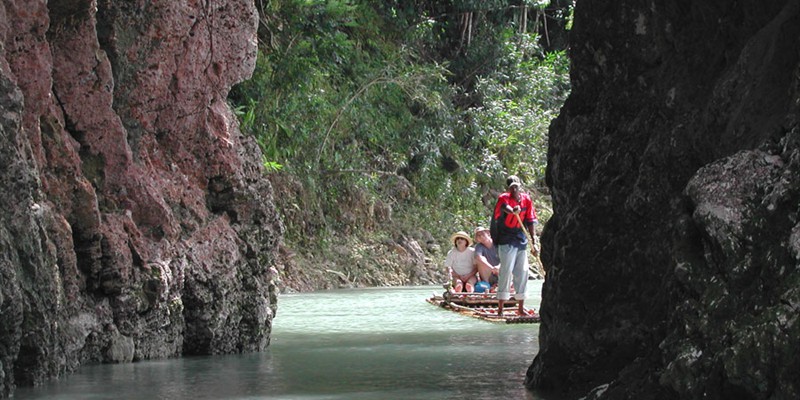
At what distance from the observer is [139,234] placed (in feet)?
35.3

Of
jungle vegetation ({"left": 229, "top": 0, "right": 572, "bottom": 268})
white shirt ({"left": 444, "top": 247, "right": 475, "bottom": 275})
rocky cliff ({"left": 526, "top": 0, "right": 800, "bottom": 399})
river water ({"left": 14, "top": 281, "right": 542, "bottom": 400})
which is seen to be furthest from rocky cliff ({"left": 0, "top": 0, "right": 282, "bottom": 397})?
jungle vegetation ({"left": 229, "top": 0, "right": 572, "bottom": 268})

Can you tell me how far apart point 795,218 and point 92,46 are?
6695 millimetres

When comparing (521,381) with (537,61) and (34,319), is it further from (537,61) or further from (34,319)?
(537,61)

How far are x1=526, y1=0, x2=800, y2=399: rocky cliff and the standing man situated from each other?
527 centimetres

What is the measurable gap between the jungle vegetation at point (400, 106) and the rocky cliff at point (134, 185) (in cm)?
1273

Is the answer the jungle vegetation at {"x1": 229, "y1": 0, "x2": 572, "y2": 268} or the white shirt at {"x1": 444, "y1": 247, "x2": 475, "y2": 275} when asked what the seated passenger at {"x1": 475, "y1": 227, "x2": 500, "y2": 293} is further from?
the jungle vegetation at {"x1": 229, "y1": 0, "x2": 572, "y2": 268}

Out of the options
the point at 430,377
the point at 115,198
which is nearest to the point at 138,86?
the point at 115,198

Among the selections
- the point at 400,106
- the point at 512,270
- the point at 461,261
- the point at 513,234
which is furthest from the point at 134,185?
the point at 400,106

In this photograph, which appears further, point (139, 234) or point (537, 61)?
point (537, 61)

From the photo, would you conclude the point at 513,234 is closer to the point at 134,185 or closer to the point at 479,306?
the point at 479,306

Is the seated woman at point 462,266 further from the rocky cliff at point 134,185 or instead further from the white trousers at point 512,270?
the rocky cliff at point 134,185

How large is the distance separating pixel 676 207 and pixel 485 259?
11212mm

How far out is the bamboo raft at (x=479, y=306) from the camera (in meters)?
15.0

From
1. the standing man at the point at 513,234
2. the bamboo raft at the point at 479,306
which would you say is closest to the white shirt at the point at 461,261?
the bamboo raft at the point at 479,306
